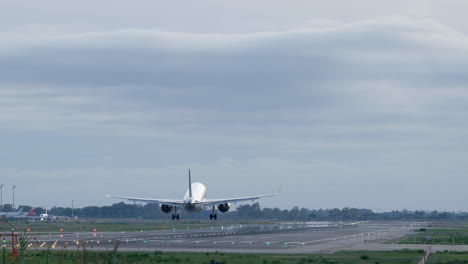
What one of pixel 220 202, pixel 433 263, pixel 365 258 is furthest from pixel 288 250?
pixel 220 202

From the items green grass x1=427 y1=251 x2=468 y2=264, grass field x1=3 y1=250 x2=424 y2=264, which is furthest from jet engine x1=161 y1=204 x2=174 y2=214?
green grass x1=427 y1=251 x2=468 y2=264

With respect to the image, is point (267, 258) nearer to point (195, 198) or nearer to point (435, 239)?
point (435, 239)

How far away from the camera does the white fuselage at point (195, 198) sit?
113 m

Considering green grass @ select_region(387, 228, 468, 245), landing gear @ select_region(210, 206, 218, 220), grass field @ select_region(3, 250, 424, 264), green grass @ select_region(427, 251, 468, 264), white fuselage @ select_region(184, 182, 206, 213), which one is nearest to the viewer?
grass field @ select_region(3, 250, 424, 264)

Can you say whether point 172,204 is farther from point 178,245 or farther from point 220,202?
point 178,245

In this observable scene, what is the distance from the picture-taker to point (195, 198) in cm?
11600

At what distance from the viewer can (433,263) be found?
170 ft

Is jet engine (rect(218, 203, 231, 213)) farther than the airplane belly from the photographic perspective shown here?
Yes

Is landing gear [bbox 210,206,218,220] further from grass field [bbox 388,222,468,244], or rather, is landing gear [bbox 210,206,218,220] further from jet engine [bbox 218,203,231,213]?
grass field [bbox 388,222,468,244]

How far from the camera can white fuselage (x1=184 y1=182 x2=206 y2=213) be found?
370ft

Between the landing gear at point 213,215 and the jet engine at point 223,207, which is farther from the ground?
the jet engine at point 223,207

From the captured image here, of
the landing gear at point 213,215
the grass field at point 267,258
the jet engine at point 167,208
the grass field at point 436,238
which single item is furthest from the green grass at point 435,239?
the jet engine at point 167,208

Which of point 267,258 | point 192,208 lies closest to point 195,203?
point 192,208

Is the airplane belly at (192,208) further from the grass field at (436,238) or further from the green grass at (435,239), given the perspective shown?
the grass field at (436,238)
